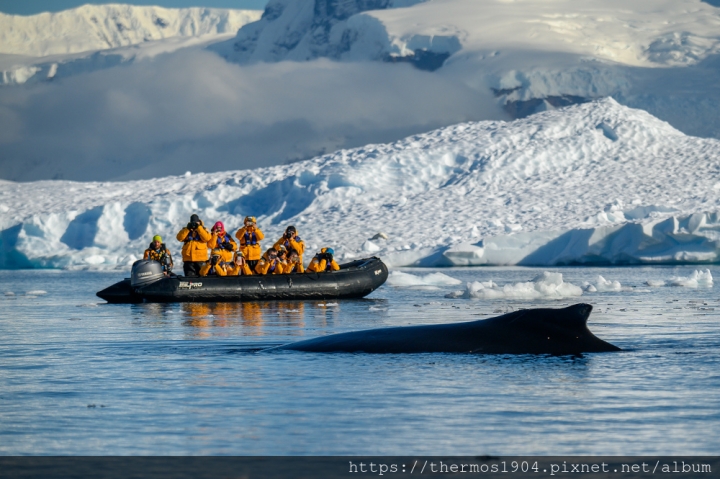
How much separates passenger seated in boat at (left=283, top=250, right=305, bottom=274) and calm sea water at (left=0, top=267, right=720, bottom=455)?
814 cm

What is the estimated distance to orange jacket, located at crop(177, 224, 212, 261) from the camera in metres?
20.0

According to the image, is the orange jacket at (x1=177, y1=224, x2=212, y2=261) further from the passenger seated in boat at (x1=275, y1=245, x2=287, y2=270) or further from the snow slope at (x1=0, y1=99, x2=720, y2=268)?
the snow slope at (x1=0, y1=99, x2=720, y2=268)

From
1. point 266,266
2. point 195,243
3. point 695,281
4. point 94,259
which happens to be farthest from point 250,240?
point 94,259

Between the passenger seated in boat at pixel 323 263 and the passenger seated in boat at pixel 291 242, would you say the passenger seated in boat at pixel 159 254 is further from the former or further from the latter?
the passenger seated in boat at pixel 323 263

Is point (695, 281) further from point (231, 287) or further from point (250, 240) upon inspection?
point (231, 287)

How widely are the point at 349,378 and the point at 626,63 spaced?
339ft

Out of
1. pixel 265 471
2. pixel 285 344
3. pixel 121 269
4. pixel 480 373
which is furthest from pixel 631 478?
pixel 121 269

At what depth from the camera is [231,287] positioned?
65.7 feet

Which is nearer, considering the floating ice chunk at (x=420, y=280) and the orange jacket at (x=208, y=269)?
the orange jacket at (x=208, y=269)

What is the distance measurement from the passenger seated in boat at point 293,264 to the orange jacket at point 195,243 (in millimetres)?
1782

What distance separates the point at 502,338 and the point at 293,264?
12.5 metres

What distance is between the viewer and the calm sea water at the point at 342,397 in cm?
577

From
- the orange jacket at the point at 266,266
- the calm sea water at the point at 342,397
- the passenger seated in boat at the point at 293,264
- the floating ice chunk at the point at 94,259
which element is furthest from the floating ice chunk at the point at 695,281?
the floating ice chunk at the point at 94,259

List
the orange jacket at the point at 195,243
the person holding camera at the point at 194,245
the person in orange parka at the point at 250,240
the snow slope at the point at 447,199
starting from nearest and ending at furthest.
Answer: the person holding camera at the point at 194,245 → the orange jacket at the point at 195,243 → the person in orange parka at the point at 250,240 → the snow slope at the point at 447,199
